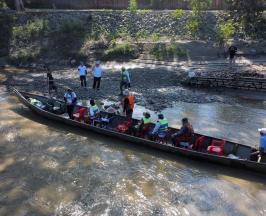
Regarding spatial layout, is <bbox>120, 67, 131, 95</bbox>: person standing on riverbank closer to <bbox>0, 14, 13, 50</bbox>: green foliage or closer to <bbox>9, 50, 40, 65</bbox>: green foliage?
<bbox>9, 50, 40, 65</bbox>: green foliage

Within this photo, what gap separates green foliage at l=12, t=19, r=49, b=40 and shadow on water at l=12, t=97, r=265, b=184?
16.9 metres

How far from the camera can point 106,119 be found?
18.3 metres

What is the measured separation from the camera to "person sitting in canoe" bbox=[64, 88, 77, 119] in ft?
62.1

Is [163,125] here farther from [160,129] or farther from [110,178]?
[110,178]

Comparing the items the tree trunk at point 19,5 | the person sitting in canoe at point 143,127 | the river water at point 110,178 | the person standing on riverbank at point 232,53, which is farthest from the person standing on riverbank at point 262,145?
the tree trunk at point 19,5

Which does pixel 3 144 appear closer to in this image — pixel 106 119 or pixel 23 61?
pixel 106 119

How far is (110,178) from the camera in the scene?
14.5m

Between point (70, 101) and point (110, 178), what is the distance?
18.7 feet

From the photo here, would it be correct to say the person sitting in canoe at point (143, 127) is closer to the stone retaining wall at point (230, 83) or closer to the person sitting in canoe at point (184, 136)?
the person sitting in canoe at point (184, 136)

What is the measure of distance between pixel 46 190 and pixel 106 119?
17.8ft

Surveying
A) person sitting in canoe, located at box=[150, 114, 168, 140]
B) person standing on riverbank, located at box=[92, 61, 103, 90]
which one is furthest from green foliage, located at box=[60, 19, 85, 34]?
person sitting in canoe, located at box=[150, 114, 168, 140]

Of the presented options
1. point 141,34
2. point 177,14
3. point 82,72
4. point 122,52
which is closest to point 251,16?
point 177,14

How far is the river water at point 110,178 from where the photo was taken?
41.4 feet

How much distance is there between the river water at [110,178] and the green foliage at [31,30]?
1846 cm
